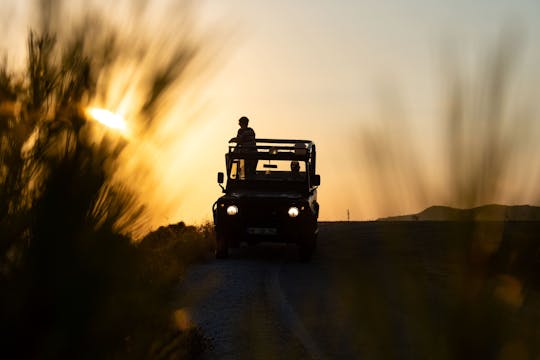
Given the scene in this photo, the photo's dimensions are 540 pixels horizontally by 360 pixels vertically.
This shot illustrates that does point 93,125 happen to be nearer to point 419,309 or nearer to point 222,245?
point 419,309

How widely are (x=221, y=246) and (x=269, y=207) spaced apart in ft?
4.64

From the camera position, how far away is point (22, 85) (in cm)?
269

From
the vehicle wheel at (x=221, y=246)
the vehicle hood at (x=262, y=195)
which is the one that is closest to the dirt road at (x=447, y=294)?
the vehicle hood at (x=262, y=195)

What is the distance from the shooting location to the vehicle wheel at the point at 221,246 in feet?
58.7

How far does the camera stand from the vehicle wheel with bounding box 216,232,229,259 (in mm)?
17889

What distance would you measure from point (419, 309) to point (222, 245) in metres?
15.9

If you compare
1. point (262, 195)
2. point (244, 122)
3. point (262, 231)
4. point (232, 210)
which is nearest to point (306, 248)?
point (262, 231)

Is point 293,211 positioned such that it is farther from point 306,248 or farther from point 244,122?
point 244,122

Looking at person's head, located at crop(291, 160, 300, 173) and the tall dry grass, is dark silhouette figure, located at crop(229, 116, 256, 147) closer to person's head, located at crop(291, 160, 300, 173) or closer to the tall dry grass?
person's head, located at crop(291, 160, 300, 173)

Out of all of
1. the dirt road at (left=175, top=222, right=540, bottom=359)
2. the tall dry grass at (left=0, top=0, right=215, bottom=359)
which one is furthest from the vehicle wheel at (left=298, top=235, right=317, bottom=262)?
the tall dry grass at (left=0, top=0, right=215, bottom=359)

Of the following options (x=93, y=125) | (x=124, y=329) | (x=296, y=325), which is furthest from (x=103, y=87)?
(x=296, y=325)

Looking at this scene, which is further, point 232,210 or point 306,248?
point 232,210

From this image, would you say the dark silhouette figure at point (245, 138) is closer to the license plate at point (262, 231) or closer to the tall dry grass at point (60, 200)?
the license plate at point (262, 231)

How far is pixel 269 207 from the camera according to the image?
58.4ft
